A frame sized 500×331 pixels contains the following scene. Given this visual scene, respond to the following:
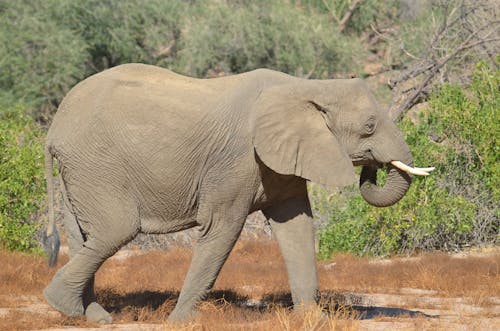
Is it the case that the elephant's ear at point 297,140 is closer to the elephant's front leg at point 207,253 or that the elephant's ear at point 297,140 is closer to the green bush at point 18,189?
the elephant's front leg at point 207,253

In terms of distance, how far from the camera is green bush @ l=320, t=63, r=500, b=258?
38.0 feet

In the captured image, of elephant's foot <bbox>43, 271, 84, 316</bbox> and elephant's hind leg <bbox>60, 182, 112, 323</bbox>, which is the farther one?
elephant's hind leg <bbox>60, 182, 112, 323</bbox>

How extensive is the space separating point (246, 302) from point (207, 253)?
186cm

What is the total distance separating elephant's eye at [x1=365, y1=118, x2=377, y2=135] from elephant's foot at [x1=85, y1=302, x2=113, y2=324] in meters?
2.58

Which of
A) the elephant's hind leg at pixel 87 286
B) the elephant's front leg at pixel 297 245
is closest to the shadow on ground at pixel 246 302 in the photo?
the elephant's hind leg at pixel 87 286

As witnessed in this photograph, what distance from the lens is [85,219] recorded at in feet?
24.1

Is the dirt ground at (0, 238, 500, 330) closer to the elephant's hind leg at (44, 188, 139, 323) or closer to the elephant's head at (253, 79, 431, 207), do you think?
the elephant's hind leg at (44, 188, 139, 323)

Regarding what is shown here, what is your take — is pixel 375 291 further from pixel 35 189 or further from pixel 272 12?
pixel 272 12

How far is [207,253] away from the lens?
23.3ft

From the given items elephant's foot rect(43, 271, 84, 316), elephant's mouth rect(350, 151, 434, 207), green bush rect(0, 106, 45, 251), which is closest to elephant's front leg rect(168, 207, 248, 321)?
elephant's foot rect(43, 271, 84, 316)

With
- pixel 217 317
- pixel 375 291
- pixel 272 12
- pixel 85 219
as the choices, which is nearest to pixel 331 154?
pixel 217 317

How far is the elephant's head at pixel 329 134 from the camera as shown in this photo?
6.92 metres

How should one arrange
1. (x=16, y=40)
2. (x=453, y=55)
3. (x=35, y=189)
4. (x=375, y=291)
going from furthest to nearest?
(x=16, y=40)
(x=453, y=55)
(x=35, y=189)
(x=375, y=291)

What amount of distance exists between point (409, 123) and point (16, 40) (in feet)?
37.9
